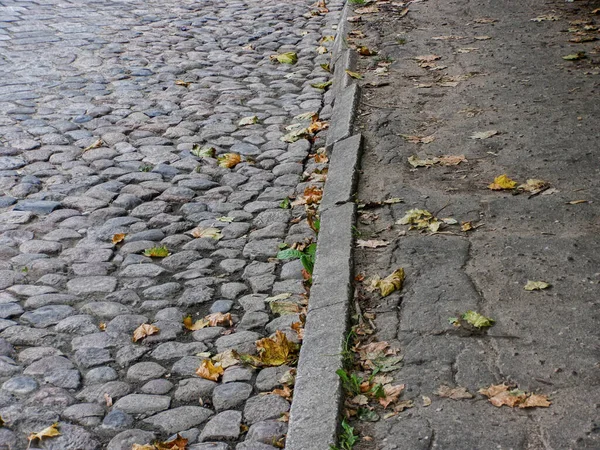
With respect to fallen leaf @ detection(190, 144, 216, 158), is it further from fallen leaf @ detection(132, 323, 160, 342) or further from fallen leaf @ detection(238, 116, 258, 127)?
fallen leaf @ detection(132, 323, 160, 342)

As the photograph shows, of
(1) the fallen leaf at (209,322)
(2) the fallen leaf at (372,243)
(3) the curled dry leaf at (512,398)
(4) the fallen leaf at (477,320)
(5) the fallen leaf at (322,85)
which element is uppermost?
(3) the curled dry leaf at (512,398)

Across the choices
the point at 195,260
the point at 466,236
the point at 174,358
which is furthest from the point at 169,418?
the point at 466,236

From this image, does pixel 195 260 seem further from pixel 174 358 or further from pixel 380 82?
pixel 380 82

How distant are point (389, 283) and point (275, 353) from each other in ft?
2.02

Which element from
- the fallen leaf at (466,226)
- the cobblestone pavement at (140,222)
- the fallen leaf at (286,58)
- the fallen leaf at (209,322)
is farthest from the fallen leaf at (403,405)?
the fallen leaf at (286,58)

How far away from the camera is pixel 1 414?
3258 millimetres

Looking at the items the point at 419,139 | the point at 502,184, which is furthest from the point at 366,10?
the point at 502,184

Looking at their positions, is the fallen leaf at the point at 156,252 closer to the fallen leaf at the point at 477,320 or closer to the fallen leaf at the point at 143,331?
the fallen leaf at the point at 143,331

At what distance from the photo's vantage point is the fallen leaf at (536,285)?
3625 millimetres

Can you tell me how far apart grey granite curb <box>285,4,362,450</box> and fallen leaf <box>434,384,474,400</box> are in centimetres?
37

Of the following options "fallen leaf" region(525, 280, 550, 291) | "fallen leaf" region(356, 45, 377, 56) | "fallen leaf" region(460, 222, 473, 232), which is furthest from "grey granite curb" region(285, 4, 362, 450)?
"fallen leaf" region(356, 45, 377, 56)

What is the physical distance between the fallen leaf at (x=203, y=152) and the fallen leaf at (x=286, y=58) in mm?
2609

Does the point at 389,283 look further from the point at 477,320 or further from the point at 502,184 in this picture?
the point at 502,184

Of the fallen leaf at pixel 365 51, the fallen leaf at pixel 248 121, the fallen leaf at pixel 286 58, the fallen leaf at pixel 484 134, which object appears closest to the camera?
the fallen leaf at pixel 484 134
